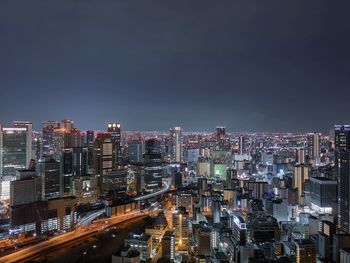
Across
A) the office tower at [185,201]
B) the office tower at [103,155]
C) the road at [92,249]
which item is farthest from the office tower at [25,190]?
the office tower at [185,201]

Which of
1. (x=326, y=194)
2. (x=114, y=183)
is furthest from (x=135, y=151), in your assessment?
(x=326, y=194)

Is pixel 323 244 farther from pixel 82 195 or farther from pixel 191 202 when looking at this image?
pixel 82 195

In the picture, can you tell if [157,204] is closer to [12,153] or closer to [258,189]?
[258,189]

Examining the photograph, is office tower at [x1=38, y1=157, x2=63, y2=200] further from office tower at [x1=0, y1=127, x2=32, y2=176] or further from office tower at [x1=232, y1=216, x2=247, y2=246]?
office tower at [x1=232, y1=216, x2=247, y2=246]

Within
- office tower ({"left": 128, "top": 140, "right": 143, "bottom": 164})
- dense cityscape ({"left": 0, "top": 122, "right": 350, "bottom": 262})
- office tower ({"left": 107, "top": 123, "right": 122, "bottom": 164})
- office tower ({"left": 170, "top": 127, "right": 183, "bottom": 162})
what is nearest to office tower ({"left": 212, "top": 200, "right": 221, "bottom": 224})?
dense cityscape ({"left": 0, "top": 122, "right": 350, "bottom": 262})

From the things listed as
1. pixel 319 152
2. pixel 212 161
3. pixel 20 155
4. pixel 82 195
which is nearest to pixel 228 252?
pixel 82 195

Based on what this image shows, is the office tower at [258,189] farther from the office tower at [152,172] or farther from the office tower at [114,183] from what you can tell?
the office tower at [114,183]

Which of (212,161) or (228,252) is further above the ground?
(212,161)
